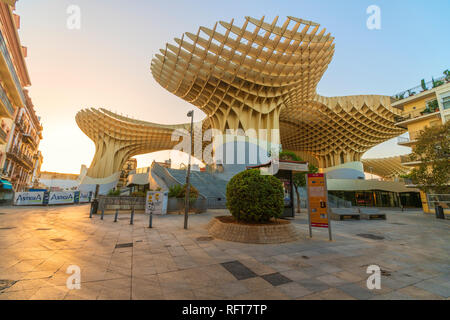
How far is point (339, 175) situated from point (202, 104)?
4249 centimetres

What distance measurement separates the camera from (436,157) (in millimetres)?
16125

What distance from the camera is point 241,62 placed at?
3022cm

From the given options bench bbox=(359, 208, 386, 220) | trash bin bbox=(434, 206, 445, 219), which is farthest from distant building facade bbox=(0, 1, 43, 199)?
trash bin bbox=(434, 206, 445, 219)

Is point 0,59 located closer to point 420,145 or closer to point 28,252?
point 28,252

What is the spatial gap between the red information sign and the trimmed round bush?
144cm

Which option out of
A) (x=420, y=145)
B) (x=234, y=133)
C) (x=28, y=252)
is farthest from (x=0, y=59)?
(x=420, y=145)

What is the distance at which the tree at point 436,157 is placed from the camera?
51.3ft

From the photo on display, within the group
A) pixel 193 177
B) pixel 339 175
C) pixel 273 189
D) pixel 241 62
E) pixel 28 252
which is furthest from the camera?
pixel 339 175

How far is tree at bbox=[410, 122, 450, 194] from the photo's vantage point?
1562cm

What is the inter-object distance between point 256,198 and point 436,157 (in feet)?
59.9

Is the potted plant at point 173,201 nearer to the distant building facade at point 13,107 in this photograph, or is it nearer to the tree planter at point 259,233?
the tree planter at point 259,233

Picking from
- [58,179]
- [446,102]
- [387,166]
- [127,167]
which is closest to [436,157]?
[446,102]

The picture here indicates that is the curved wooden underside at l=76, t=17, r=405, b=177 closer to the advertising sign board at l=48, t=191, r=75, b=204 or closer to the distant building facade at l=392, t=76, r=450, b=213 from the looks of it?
the distant building facade at l=392, t=76, r=450, b=213

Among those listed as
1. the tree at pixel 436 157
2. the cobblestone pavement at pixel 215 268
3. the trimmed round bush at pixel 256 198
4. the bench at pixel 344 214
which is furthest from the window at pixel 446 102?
the trimmed round bush at pixel 256 198
